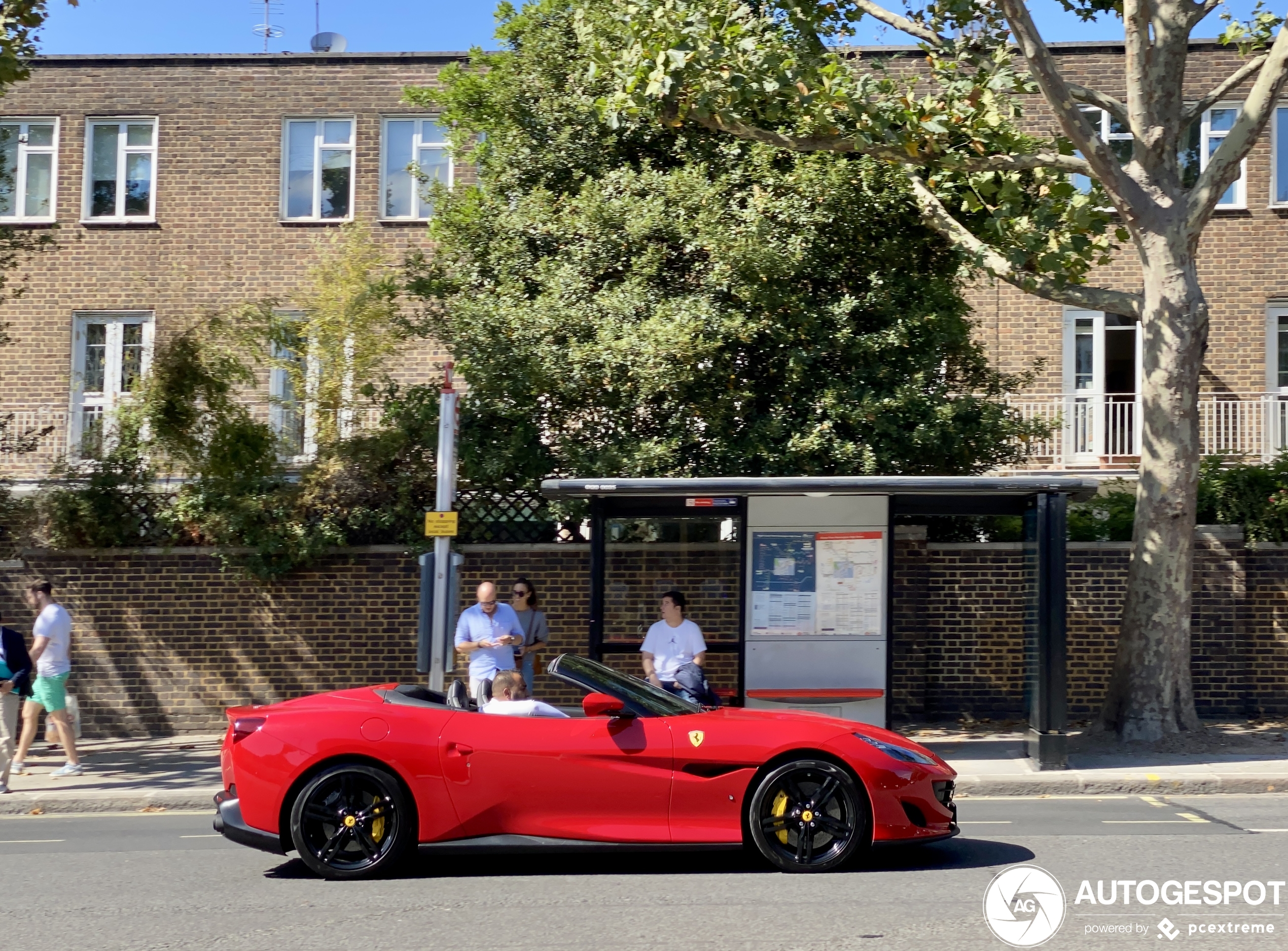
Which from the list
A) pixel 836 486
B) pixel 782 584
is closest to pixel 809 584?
pixel 782 584

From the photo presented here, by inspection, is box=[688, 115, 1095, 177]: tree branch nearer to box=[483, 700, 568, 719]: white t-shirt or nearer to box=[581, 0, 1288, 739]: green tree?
box=[581, 0, 1288, 739]: green tree

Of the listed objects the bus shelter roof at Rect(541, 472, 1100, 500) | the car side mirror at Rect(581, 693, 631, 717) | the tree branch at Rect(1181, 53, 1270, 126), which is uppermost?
Result: the tree branch at Rect(1181, 53, 1270, 126)

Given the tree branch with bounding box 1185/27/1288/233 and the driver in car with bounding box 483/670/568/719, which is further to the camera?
the tree branch with bounding box 1185/27/1288/233

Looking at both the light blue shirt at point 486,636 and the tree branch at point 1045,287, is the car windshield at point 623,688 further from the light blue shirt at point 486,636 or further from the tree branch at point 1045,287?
the tree branch at point 1045,287

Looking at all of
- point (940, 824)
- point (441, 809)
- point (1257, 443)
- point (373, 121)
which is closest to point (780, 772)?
point (940, 824)

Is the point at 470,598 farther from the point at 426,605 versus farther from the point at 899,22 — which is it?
the point at 899,22

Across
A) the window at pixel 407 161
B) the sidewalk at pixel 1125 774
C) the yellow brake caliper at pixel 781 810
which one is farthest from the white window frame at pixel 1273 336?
the yellow brake caliper at pixel 781 810

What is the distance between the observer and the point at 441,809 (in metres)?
7.30

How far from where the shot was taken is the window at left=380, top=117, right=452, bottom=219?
71.2 feet

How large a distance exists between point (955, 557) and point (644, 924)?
9015 mm

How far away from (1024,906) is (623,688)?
8.50ft

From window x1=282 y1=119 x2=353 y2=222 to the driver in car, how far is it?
1555 cm

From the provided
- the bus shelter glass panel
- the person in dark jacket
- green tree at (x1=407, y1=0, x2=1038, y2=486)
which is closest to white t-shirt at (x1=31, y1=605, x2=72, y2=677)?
the person in dark jacket

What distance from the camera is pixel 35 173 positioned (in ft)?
71.7
